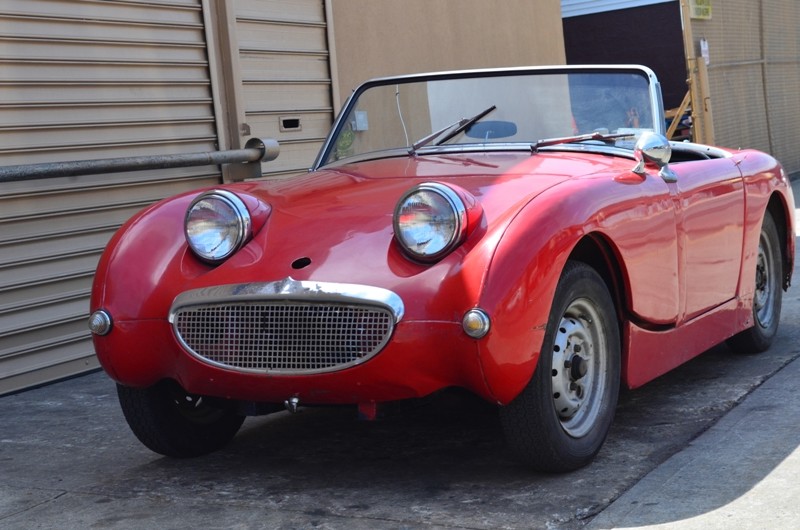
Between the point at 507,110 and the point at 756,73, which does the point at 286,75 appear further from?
the point at 756,73

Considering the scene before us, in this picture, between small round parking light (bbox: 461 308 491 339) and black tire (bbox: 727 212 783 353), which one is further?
black tire (bbox: 727 212 783 353)

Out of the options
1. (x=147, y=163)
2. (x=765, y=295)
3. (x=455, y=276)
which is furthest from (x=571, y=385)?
(x=147, y=163)

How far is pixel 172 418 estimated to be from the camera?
4.26 m

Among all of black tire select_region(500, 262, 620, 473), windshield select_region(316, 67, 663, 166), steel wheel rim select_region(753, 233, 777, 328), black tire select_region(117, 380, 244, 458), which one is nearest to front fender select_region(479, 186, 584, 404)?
black tire select_region(500, 262, 620, 473)

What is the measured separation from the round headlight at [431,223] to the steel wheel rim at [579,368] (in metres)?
0.48

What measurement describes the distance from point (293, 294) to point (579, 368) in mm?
985

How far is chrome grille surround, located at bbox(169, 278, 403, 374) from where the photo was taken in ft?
11.6

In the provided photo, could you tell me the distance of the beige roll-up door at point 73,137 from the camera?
20.2 ft

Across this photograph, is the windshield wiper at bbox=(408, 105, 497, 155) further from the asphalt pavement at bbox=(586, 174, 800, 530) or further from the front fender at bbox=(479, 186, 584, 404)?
the asphalt pavement at bbox=(586, 174, 800, 530)

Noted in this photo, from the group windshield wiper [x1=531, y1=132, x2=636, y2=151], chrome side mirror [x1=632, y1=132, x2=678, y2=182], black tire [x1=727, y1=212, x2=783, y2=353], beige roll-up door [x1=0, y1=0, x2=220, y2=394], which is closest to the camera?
chrome side mirror [x1=632, y1=132, x2=678, y2=182]

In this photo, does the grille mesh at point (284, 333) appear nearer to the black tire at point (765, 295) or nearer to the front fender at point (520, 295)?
the front fender at point (520, 295)

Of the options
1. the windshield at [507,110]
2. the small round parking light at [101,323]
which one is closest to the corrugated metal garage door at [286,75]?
the windshield at [507,110]

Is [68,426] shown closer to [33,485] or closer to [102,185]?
[33,485]

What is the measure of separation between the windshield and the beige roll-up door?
1.86 m
